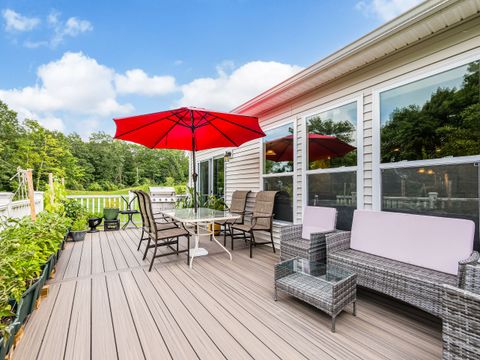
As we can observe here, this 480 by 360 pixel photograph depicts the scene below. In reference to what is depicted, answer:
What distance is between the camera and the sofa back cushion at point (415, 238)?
215cm

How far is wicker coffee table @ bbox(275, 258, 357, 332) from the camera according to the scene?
203cm

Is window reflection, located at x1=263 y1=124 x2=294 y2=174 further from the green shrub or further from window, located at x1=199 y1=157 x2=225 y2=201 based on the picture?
the green shrub

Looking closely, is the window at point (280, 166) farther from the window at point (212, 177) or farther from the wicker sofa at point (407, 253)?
the window at point (212, 177)

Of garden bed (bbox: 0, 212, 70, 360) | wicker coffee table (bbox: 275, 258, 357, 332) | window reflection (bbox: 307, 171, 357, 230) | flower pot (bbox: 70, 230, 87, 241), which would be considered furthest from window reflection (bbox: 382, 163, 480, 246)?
flower pot (bbox: 70, 230, 87, 241)

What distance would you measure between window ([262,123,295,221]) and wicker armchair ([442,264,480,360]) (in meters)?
2.98

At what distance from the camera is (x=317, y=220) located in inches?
142

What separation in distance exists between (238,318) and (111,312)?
4.02 feet

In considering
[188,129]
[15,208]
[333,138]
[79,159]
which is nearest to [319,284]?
[333,138]

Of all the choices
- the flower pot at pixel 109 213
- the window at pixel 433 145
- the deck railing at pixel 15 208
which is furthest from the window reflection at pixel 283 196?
the flower pot at pixel 109 213

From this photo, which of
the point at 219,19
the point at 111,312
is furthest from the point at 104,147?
the point at 111,312

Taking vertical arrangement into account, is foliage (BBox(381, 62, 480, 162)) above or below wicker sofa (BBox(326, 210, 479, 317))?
above

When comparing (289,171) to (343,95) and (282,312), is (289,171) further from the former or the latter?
(282,312)

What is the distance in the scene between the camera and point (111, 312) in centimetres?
229

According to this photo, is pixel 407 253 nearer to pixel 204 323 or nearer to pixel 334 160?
pixel 334 160
